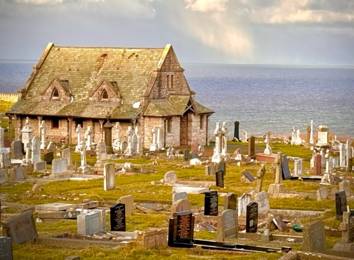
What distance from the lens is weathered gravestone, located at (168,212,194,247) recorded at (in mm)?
24094

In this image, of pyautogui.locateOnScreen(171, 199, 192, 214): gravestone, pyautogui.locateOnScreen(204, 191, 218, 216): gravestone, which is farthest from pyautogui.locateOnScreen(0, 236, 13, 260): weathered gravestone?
pyautogui.locateOnScreen(204, 191, 218, 216): gravestone

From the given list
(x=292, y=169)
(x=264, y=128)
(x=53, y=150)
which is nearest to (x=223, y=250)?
(x=292, y=169)

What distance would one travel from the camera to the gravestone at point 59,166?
4100 centimetres

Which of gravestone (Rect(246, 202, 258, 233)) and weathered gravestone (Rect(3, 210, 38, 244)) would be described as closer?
weathered gravestone (Rect(3, 210, 38, 244))

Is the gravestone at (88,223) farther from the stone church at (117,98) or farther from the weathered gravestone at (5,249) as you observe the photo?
the stone church at (117,98)

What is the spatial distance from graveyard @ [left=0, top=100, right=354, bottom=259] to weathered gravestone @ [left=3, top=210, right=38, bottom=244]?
24mm

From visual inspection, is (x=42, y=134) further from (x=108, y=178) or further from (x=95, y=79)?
(x=108, y=178)

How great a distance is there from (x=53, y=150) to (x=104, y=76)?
9.02m

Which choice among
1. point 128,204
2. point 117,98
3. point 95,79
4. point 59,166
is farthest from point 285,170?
point 95,79

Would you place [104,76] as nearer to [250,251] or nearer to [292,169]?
[292,169]

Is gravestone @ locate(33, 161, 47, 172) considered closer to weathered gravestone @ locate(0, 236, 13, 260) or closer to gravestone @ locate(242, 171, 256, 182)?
gravestone @ locate(242, 171, 256, 182)

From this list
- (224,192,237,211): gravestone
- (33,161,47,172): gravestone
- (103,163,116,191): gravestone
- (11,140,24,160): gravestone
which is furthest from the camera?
(11,140,24,160): gravestone

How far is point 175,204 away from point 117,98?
101ft

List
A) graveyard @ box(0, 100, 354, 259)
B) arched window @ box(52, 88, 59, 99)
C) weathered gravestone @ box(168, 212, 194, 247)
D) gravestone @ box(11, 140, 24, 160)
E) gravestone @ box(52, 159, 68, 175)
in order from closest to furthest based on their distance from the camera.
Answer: graveyard @ box(0, 100, 354, 259)
weathered gravestone @ box(168, 212, 194, 247)
gravestone @ box(52, 159, 68, 175)
gravestone @ box(11, 140, 24, 160)
arched window @ box(52, 88, 59, 99)
